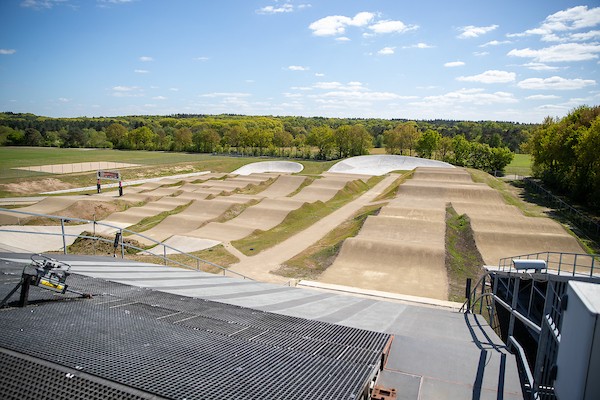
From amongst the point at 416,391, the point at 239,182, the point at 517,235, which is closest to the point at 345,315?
the point at 416,391

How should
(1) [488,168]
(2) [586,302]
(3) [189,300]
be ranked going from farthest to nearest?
(1) [488,168], (3) [189,300], (2) [586,302]

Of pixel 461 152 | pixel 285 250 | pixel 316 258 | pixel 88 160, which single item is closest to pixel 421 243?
pixel 316 258

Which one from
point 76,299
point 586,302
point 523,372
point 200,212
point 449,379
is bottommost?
point 200,212

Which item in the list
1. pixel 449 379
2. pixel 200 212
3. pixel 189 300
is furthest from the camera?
pixel 200 212

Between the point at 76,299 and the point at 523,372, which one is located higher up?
the point at 76,299

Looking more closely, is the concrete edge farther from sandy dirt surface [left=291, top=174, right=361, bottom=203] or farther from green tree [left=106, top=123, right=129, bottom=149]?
green tree [left=106, top=123, right=129, bottom=149]

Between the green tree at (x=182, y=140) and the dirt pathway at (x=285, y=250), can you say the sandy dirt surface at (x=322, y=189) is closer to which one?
the dirt pathway at (x=285, y=250)

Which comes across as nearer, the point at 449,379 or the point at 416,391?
the point at 416,391

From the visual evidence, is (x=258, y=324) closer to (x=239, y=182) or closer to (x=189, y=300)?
(x=189, y=300)

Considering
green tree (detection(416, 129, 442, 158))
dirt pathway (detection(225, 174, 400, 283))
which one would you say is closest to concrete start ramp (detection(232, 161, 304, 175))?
green tree (detection(416, 129, 442, 158))
